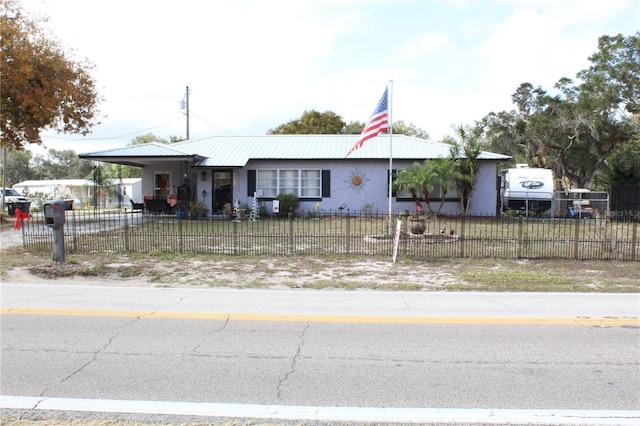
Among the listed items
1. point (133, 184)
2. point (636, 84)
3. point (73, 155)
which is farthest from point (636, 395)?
point (73, 155)

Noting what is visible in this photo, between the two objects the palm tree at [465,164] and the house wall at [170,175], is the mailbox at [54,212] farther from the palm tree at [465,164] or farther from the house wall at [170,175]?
the palm tree at [465,164]

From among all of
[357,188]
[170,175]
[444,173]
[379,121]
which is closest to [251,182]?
[170,175]

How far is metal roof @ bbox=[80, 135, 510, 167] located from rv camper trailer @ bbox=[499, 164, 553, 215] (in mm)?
2414

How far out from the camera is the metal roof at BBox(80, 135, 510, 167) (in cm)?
2264

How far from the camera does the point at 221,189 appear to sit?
80.3 feet

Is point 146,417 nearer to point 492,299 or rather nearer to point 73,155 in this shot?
point 492,299

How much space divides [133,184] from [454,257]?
1696 inches

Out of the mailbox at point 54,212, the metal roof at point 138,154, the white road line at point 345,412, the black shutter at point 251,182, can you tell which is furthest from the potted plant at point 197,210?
the white road line at point 345,412

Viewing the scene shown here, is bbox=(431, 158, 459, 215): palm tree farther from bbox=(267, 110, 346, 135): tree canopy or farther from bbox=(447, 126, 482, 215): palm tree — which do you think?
bbox=(267, 110, 346, 135): tree canopy

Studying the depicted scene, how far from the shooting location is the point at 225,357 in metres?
5.03

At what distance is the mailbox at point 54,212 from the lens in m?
11.0

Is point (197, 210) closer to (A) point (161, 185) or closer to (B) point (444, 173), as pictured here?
(A) point (161, 185)

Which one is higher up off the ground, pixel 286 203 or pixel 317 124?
pixel 317 124

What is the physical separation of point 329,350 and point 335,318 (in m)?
1.40
